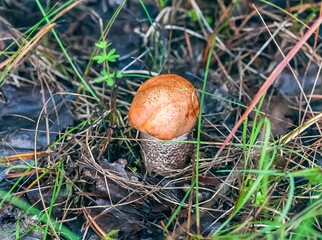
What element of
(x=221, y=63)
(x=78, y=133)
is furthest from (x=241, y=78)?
(x=78, y=133)

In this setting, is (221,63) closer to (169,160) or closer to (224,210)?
(169,160)

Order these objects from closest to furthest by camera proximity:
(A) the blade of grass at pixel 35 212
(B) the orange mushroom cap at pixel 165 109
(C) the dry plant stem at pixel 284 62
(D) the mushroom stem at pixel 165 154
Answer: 1. (C) the dry plant stem at pixel 284 62
2. (B) the orange mushroom cap at pixel 165 109
3. (A) the blade of grass at pixel 35 212
4. (D) the mushroom stem at pixel 165 154

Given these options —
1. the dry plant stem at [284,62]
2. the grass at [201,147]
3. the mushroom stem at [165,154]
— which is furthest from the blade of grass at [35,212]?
the dry plant stem at [284,62]

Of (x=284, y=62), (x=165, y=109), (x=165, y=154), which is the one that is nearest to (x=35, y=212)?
(x=165, y=154)

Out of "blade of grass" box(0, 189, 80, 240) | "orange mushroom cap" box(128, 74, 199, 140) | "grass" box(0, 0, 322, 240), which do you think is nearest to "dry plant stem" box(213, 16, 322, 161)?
"grass" box(0, 0, 322, 240)

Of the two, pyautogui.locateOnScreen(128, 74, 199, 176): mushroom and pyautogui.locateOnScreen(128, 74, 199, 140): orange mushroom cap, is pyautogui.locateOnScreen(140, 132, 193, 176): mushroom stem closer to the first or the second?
pyautogui.locateOnScreen(128, 74, 199, 176): mushroom

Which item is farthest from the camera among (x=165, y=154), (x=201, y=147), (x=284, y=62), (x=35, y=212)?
(x=201, y=147)

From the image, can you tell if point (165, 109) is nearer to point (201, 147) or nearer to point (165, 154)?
point (165, 154)

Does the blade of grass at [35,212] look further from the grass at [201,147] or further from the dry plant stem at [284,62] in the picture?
the dry plant stem at [284,62]
